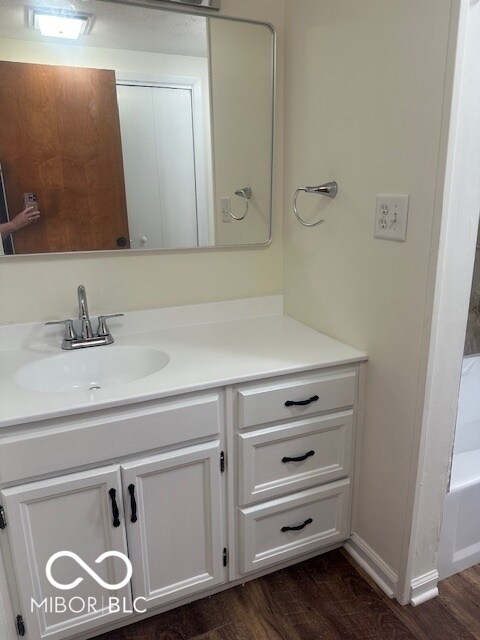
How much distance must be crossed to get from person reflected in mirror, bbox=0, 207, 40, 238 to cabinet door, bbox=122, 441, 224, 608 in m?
0.83

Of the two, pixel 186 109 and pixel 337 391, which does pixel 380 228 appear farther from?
pixel 186 109

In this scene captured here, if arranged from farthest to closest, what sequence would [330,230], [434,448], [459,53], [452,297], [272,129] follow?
[272,129] < [330,230] < [434,448] < [452,297] < [459,53]

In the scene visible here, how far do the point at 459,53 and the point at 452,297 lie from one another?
1.87 ft

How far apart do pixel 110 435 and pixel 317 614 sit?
87 cm

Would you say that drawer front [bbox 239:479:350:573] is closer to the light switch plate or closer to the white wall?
the white wall

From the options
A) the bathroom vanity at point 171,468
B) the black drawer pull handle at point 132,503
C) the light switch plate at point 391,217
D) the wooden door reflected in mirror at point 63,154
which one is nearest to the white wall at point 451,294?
the light switch plate at point 391,217

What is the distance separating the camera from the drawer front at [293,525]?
1455mm

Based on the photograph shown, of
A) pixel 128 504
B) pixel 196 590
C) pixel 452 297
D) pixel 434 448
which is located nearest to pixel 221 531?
pixel 196 590

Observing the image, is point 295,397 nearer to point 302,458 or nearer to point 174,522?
point 302,458

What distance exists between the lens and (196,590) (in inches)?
55.7

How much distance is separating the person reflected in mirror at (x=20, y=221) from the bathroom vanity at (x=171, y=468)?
322mm

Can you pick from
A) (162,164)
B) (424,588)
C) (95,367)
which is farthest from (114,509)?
(162,164)

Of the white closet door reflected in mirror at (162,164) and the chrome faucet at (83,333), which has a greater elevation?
the white closet door reflected in mirror at (162,164)

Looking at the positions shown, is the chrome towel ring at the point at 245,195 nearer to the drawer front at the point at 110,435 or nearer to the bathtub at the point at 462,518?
the drawer front at the point at 110,435
